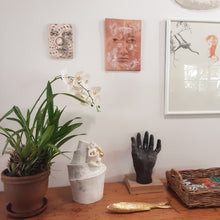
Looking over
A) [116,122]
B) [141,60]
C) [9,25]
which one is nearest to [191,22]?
[141,60]

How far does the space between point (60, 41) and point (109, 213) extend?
0.81 metres

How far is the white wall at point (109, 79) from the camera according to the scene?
3.14 feet

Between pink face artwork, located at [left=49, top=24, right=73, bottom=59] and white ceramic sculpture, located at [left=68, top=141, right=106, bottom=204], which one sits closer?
white ceramic sculpture, located at [left=68, top=141, right=106, bottom=204]

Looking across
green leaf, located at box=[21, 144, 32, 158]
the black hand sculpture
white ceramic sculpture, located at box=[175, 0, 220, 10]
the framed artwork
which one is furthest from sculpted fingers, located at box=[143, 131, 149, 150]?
white ceramic sculpture, located at box=[175, 0, 220, 10]

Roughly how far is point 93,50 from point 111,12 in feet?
0.70

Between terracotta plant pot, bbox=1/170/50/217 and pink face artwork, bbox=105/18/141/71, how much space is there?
613 millimetres

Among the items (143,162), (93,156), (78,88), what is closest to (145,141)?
(143,162)

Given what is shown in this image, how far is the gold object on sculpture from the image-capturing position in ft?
2.63

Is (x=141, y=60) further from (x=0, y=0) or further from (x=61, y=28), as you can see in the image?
(x=0, y=0)

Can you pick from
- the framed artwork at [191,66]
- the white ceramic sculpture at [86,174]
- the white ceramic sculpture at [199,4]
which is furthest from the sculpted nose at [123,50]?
the white ceramic sculpture at [86,174]

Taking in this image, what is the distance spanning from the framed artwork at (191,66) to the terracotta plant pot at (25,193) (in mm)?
715

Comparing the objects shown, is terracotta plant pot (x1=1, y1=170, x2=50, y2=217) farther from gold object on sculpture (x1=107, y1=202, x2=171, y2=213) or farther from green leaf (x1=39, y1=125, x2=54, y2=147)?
gold object on sculpture (x1=107, y1=202, x2=171, y2=213)

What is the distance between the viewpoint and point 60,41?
97 cm

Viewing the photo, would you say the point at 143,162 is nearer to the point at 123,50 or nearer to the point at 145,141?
the point at 145,141
